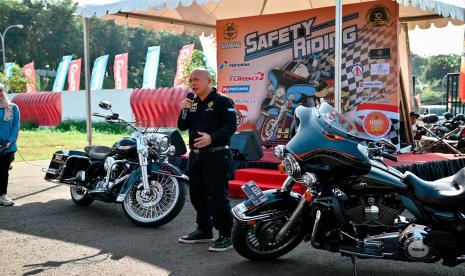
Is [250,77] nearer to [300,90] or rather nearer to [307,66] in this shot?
[300,90]

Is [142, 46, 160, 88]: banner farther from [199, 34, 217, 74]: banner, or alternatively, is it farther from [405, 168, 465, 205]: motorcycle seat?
[405, 168, 465, 205]: motorcycle seat

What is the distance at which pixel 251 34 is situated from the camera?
34.8 feet

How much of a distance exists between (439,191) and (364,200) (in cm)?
53

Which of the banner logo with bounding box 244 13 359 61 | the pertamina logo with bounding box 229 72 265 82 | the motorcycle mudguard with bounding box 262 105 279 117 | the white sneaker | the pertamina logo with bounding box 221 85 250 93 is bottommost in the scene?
the white sneaker

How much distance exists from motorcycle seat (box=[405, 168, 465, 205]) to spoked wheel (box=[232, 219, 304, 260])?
98 cm

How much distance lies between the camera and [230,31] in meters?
10.9

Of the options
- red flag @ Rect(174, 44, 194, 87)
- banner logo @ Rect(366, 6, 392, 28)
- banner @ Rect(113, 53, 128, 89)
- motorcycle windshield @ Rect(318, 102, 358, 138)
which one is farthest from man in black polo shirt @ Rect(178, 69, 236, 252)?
banner @ Rect(113, 53, 128, 89)

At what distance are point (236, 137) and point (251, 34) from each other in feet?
10.9

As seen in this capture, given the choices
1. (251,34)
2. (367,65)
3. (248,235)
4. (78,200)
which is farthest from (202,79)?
(251,34)

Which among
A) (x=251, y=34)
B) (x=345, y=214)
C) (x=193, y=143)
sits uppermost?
(x=251, y=34)

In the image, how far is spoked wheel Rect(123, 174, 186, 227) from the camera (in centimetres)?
560

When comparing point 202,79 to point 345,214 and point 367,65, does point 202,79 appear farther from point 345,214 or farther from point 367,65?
point 367,65

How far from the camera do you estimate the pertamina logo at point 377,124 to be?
9141 mm

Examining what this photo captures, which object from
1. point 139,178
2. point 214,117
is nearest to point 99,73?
point 139,178
